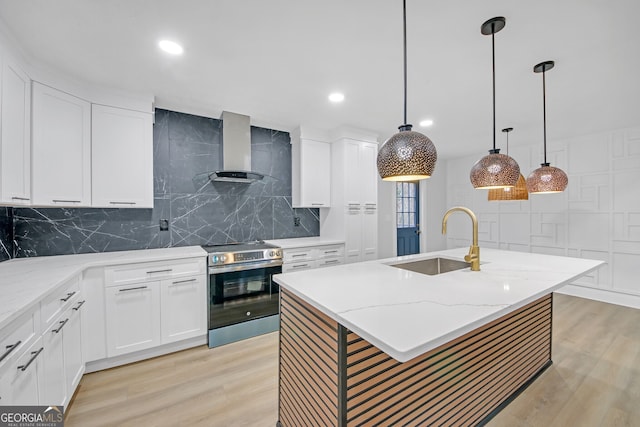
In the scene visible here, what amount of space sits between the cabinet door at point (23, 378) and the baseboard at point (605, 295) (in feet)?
18.0

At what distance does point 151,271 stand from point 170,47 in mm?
1810

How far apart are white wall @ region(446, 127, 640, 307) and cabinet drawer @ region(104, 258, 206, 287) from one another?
520cm

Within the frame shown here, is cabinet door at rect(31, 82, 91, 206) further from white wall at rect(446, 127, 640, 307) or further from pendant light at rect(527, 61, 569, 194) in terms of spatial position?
white wall at rect(446, 127, 640, 307)

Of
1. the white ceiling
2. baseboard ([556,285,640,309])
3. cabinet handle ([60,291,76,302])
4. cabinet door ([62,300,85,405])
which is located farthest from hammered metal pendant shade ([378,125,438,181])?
baseboard ([556,285,640,309])

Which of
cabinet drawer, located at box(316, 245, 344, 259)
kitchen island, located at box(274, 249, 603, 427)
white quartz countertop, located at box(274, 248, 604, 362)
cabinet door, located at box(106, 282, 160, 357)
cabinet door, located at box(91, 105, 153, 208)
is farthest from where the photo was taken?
cabinet drawer, located at box(316, 245, 344, 259)

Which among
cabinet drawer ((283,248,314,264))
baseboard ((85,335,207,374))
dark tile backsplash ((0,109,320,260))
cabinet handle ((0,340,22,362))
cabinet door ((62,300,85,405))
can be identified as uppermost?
dark tile backsplash ((0,109,320,260))

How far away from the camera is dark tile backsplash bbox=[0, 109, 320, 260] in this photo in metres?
2.38

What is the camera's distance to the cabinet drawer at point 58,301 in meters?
1.43

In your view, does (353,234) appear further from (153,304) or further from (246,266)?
(153,304)

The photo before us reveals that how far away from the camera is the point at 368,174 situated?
3.72 meters

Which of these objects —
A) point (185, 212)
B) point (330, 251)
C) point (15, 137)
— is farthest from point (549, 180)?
point (15, 137)

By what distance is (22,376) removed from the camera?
119 cm

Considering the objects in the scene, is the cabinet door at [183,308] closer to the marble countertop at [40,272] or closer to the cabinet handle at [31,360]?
the marble countertop at [40,272]

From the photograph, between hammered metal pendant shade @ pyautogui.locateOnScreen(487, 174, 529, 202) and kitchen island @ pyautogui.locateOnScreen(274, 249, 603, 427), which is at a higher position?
hammered metal pendant shade @ pyautogui.locateOnScreen(487, 174, 529, 202)
